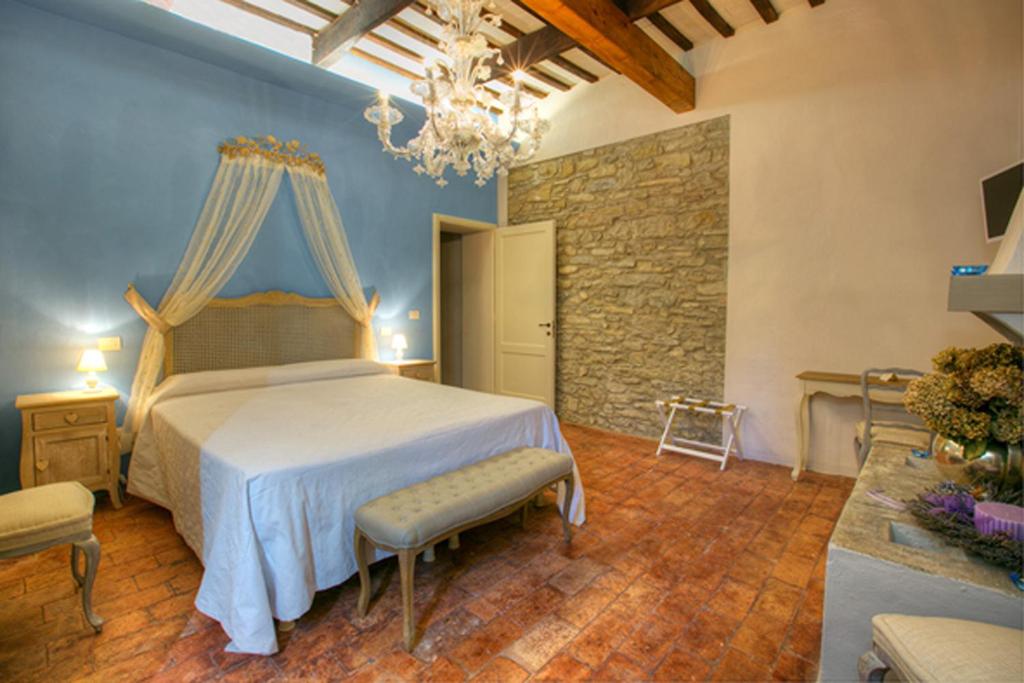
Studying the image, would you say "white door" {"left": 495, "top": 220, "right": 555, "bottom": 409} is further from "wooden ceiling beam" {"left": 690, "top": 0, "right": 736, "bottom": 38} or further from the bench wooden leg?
the bench wooden leg

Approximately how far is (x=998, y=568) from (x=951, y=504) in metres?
0.21

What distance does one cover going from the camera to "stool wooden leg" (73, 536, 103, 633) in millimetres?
1806

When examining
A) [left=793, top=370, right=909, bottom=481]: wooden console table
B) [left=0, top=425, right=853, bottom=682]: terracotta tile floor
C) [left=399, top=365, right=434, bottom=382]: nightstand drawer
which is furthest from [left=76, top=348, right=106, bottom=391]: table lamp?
[left=793, top=370, right=909, bottom=481]: wooden console table

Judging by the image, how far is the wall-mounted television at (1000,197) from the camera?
2486 mm

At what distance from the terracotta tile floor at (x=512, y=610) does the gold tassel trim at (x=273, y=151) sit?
255cm

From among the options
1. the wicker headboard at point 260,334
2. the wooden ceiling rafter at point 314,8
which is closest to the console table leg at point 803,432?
the wicker headboard at point 260,334

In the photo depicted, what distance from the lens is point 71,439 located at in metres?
2.73

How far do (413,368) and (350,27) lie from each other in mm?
2697

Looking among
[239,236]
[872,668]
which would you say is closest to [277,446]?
[872,668]

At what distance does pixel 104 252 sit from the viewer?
307 centimetres

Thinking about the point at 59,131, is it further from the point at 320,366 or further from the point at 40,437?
the point at 320,366

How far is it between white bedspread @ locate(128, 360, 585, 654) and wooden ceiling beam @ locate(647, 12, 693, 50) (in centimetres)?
311

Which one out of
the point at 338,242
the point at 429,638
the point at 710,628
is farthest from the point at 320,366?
the point at 710,628

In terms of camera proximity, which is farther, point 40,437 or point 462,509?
point 40,437
